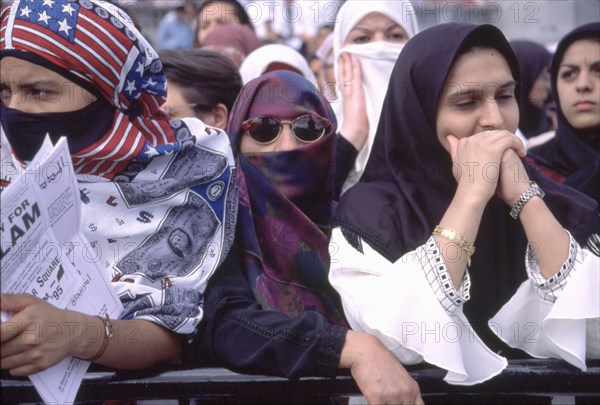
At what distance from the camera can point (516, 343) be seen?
2.51 meters

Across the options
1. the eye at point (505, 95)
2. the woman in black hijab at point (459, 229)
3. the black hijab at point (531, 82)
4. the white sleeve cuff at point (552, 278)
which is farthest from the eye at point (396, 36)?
the white sleeve cuff at point (552, 278)

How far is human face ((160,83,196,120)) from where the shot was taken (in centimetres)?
366

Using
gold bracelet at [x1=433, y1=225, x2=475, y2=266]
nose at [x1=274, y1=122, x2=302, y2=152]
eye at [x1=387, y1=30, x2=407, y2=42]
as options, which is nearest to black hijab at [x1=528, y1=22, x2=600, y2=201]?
eye at [x1=387, y1=30, x2=407, y2=42]

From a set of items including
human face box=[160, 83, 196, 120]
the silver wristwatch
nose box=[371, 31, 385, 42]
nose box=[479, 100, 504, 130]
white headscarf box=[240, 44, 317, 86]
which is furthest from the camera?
white headscarf box=[240, 44, 317, 86]

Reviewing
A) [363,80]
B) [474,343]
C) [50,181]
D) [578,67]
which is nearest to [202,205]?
[50,181]

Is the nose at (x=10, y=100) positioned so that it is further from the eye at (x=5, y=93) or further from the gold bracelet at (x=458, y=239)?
the gold bracelet at (x=458, y=239)

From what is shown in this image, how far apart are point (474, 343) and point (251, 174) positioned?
0.92 meters

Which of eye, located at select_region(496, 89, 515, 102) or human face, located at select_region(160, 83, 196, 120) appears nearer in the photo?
eye, located at select_region(496, 89, 515, 102)

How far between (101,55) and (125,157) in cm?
29

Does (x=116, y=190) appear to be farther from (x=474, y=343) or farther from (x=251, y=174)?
(x=474, y=343)

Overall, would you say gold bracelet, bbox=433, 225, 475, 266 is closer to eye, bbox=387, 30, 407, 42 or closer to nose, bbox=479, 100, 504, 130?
nose, bbox=479, 100, 504, 130

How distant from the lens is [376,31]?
4434 millimetres

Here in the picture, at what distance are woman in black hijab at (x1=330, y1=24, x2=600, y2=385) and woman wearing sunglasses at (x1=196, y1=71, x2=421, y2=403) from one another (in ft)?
0.47

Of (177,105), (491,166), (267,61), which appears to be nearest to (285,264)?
(491,166)
